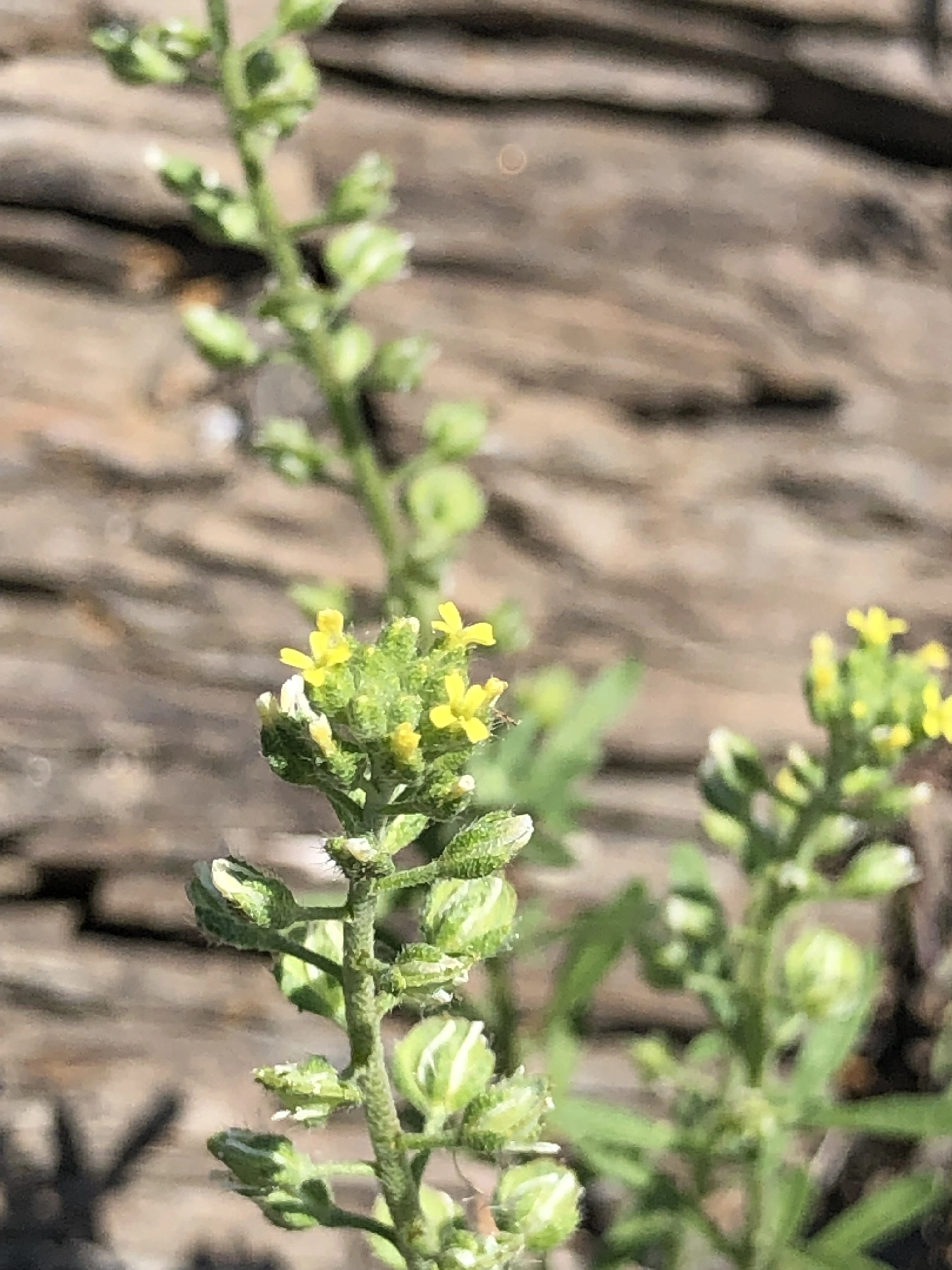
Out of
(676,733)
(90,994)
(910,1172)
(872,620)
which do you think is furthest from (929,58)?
(90,994)

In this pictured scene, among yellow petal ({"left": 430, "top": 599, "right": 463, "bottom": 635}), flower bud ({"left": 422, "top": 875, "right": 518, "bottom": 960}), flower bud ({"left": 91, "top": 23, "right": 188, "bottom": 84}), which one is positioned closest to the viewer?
yellow petal ({"left": 430, "top": 599, "right": 463, "bottom": 635})

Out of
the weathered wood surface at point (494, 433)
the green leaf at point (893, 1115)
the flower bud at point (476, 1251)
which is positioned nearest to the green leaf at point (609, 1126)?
the green leaf at point (893, 1115)

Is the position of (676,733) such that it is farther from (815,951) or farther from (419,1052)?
(419,1052)

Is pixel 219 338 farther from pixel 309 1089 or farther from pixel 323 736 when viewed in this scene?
pixel 309 1089

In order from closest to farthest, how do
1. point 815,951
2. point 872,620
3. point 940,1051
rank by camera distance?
1. point 872,620
2. point 815,951
3. point 940,1051

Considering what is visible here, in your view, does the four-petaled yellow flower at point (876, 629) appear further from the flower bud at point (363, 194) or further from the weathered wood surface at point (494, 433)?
the weathered wood surface at point (494, 433)

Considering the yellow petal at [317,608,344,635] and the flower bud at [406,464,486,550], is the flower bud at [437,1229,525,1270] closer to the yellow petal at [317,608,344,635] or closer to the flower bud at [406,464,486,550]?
the yellow petal at [317,608,344,635]

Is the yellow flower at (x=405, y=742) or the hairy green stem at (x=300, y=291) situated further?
the hairy green stem at (x=300, y=291)

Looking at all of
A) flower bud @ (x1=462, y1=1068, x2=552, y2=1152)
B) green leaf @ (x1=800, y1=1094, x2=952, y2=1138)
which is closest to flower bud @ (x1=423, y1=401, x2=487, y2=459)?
flower bud @ (x1=462, y1=1068, x2=552, y2=1152)
